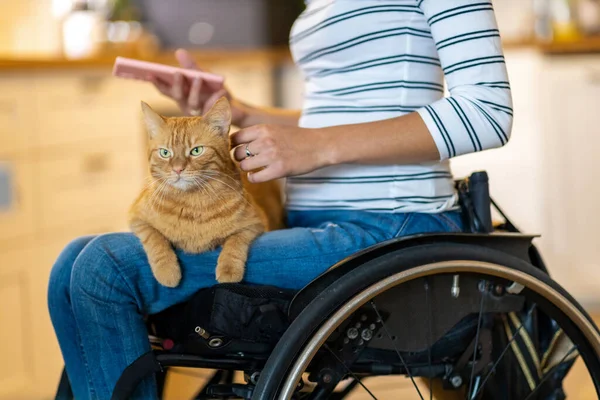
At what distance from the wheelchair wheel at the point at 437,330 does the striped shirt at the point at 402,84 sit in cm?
14

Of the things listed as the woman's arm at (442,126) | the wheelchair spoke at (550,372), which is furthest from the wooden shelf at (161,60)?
the wheelchair spoke at (550,372)

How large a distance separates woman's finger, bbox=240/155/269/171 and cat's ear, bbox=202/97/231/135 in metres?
0.10

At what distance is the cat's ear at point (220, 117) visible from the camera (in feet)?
3.64

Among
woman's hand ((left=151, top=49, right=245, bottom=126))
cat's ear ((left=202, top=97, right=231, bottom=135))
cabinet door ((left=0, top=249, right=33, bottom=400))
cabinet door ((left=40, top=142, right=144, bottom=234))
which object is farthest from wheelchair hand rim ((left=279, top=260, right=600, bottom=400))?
cabinet door ((left=40, top=142, right=144, bottom=234))

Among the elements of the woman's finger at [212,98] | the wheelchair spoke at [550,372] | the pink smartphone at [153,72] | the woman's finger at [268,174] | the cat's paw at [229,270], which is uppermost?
the pink smartphone at [153,72]

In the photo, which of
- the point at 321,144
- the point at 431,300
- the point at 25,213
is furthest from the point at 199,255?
the point at 25,213

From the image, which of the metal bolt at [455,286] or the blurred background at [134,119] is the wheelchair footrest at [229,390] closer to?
the metal bolt at [455,286]

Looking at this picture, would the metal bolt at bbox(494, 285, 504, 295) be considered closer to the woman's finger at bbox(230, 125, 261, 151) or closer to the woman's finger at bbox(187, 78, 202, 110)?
the woman's finger at bbox(230, 125, 261, 151)

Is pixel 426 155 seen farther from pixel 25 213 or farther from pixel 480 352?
pixel 25 213

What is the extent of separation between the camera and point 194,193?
1120 mm

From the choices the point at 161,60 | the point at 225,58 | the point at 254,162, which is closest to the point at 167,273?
the point at 254,162

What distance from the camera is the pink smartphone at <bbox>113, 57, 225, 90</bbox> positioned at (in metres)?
1.25

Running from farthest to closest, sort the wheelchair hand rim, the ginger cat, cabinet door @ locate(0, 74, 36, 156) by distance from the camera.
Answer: cabinet door @ locate(0, 74, 36, 156) → the ginger cat → the wheelchair hand rim

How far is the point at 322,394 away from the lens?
1.09m
